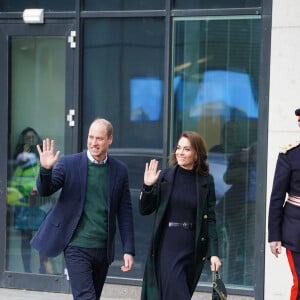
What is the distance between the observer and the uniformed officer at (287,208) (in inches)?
240

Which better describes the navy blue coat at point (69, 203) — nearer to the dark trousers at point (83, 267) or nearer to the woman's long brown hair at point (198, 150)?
the dark trousers at point (83, 267)

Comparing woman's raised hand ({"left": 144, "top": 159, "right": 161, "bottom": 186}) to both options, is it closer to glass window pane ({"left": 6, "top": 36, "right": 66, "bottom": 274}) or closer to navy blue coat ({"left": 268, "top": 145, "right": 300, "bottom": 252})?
navy blue coat ({"left": 268, "top": 145, "right": 300, "bottom": 252})

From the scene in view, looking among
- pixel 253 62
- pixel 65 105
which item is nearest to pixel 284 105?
pixel 253 62

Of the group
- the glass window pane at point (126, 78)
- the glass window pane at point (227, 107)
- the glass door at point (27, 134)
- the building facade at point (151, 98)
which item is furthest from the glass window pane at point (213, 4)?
the glass door at point (27, 134)

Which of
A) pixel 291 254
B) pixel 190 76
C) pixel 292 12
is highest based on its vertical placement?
pixel 292 12

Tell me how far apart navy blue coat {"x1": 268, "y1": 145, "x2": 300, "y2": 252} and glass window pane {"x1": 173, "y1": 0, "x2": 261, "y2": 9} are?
224 cm

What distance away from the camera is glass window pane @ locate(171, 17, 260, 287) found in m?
8.04

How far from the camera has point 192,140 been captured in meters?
6.17

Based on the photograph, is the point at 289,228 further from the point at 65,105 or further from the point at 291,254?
the point at 65,105

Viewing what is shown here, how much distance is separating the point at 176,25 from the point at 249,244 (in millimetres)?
2194

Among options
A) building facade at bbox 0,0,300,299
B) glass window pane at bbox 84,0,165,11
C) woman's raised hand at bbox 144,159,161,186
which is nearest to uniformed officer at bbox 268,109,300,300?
woman's raised hand at bbox 144,159,161,186

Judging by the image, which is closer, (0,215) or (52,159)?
(52,159)

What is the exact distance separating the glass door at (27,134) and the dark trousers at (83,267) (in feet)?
8.43

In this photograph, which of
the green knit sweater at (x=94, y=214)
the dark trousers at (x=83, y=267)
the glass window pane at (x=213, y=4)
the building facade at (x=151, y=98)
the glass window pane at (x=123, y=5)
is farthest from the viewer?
the glass window pane at (x=123, y=5)
